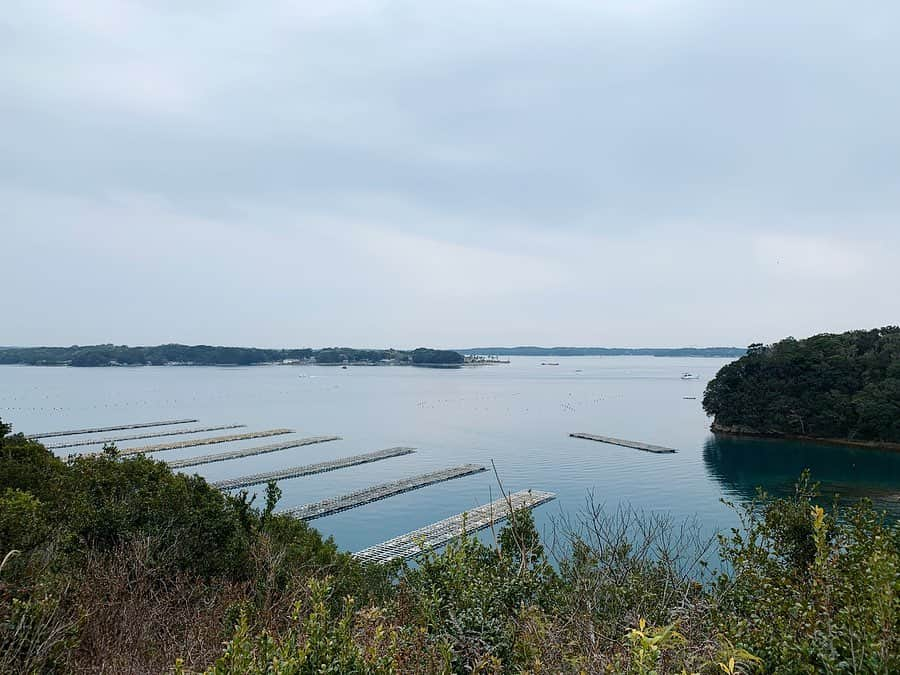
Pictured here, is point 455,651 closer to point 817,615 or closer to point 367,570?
point 817,615

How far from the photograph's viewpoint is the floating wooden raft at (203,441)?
50.2 m

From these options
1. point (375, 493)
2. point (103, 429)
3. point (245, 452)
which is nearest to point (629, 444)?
point (375, 493)

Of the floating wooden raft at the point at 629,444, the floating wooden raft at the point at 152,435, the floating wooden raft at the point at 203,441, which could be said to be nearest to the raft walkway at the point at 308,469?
the floating wooden raft at the point at 203,441

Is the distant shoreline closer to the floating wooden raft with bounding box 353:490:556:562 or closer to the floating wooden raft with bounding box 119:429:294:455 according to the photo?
the floating wooden raft with bounding box 353:490:556:562

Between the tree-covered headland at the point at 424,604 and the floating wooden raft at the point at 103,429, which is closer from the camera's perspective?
the tree-covered headland at the point at 424,604

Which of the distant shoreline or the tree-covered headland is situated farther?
the distant shoreline

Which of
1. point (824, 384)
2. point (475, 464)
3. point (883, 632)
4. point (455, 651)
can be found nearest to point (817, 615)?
point (883, 632)

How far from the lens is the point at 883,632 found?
3143mm

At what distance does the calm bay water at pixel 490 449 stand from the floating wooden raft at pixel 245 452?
1.31m

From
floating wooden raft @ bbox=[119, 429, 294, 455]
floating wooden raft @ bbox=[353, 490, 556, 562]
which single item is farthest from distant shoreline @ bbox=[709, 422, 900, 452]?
floating wooden raft @ bbox=[119, 429, 294, 455]

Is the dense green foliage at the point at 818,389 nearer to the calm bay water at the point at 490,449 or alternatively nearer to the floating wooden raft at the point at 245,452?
the calm bay water at the point at 490,449

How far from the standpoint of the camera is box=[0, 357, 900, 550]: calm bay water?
34844mm

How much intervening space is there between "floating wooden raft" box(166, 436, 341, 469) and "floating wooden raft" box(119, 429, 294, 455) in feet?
11.8

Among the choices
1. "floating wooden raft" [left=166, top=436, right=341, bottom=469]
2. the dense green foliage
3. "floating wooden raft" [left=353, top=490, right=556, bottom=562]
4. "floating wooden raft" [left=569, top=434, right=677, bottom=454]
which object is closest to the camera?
"floating wooden raft" [left=353, top=490, right=556, bottom=562]
